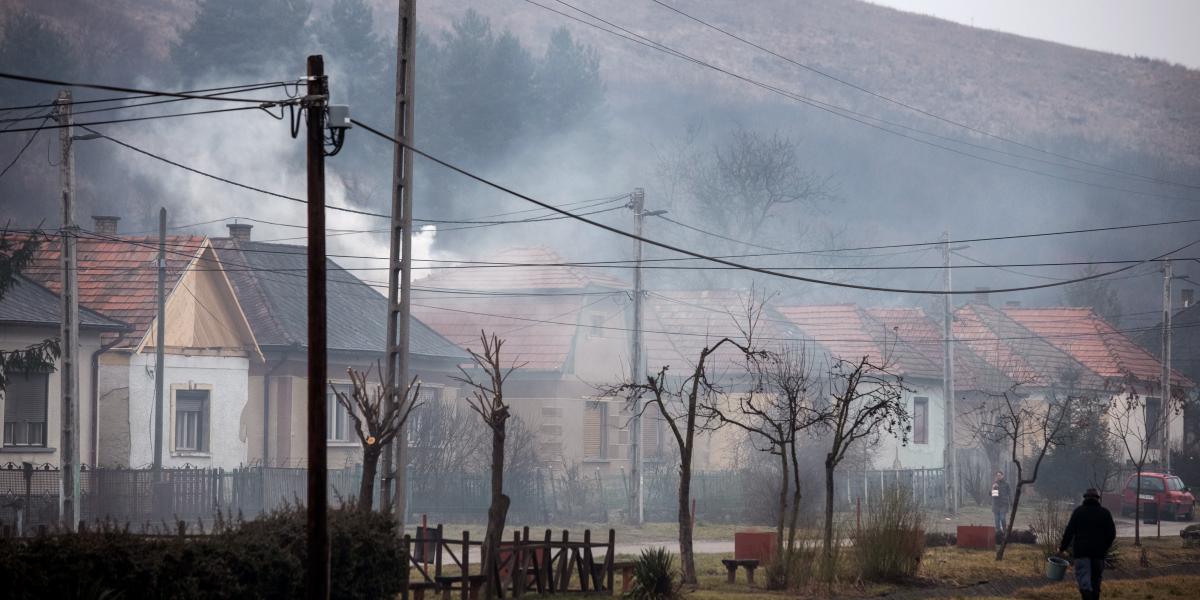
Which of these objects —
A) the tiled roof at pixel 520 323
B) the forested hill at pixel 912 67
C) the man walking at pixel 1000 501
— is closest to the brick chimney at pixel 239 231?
the tiled roof at pixel 520 323

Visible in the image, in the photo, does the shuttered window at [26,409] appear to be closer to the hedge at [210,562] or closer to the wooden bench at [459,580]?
the wooden bench at [459,580]

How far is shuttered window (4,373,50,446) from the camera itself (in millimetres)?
31844

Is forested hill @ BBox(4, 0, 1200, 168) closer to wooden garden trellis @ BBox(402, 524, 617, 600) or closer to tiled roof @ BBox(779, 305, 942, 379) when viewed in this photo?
tiled roof @ BBox(779, 305, 942, 379)

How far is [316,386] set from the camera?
1221 cm

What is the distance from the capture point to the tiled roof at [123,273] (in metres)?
36.4

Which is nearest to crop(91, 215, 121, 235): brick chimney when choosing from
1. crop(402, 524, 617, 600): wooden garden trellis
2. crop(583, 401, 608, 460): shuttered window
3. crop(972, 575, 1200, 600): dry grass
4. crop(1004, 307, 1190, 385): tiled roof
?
crop(583, 401, 608, 460): shuttered window

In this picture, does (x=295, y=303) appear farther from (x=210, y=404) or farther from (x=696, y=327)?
(x=696, y=327)

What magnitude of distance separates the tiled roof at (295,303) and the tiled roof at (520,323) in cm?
345

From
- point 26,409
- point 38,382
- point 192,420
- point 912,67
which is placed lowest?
point 192,420

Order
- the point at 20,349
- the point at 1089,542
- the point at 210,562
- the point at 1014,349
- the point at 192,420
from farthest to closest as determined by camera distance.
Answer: the point at 1014,349
the point at 192,420
the point at 20,349
the point at 1089,542
the point at 210,562

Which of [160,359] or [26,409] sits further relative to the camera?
[160,359]

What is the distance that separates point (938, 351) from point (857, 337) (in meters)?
3.99

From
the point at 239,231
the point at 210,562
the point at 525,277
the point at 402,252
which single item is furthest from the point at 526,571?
the point at 525,277

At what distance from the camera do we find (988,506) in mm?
45781
